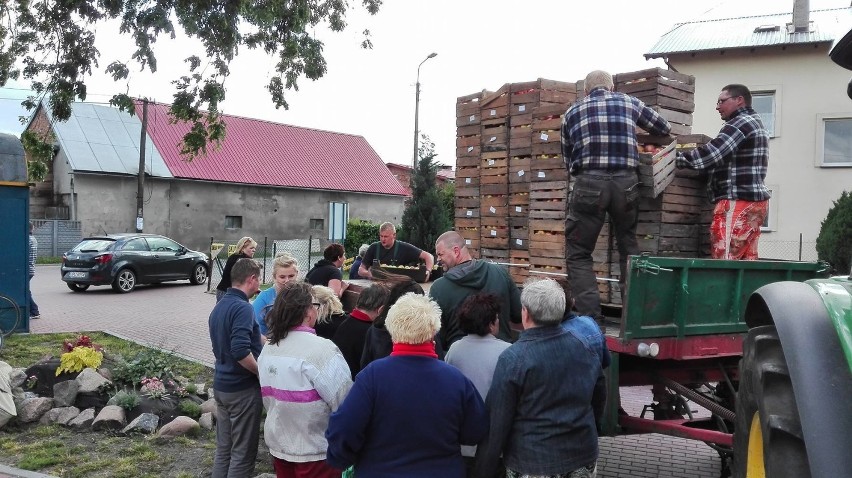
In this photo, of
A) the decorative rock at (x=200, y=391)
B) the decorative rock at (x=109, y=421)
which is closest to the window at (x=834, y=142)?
the decorative rock at (x=200, y=391)

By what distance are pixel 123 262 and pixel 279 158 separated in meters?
21.3

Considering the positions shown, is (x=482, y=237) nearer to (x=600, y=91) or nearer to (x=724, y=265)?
(x=600, y=91)

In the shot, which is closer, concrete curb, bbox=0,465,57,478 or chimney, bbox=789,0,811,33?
concrete curb, bbox=0,465,57,478

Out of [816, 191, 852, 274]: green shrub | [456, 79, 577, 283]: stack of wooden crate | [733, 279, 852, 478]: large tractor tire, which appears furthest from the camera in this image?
[816, 191, 852, 274]: green shrub

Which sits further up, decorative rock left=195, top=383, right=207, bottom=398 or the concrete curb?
decorative rock left=195, top=383, right=207, bottom=398

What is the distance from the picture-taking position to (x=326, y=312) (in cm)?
566

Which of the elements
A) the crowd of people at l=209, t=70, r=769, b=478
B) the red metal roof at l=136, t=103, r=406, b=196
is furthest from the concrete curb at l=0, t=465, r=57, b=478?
the red metal roof at l=136, t=103, r=406, b=196

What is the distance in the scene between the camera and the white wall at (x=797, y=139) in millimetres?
24078

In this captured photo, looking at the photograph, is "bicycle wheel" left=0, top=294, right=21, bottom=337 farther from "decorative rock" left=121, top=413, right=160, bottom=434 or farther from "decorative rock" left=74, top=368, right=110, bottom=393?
"decorative rock" left=121, top=413, right=160, bottom=434

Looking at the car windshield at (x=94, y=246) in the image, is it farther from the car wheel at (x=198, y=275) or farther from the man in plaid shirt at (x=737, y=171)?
the man in plaid shirt at (x=737, y=171)

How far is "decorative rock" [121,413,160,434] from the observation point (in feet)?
23.6

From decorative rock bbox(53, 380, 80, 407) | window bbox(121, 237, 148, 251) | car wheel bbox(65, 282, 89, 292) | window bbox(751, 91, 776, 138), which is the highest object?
window bbox(751, 91, 776, 138)

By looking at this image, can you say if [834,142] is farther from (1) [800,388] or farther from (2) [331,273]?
(1) [800,388]

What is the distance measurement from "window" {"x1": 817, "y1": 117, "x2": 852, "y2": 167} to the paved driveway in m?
19.7
